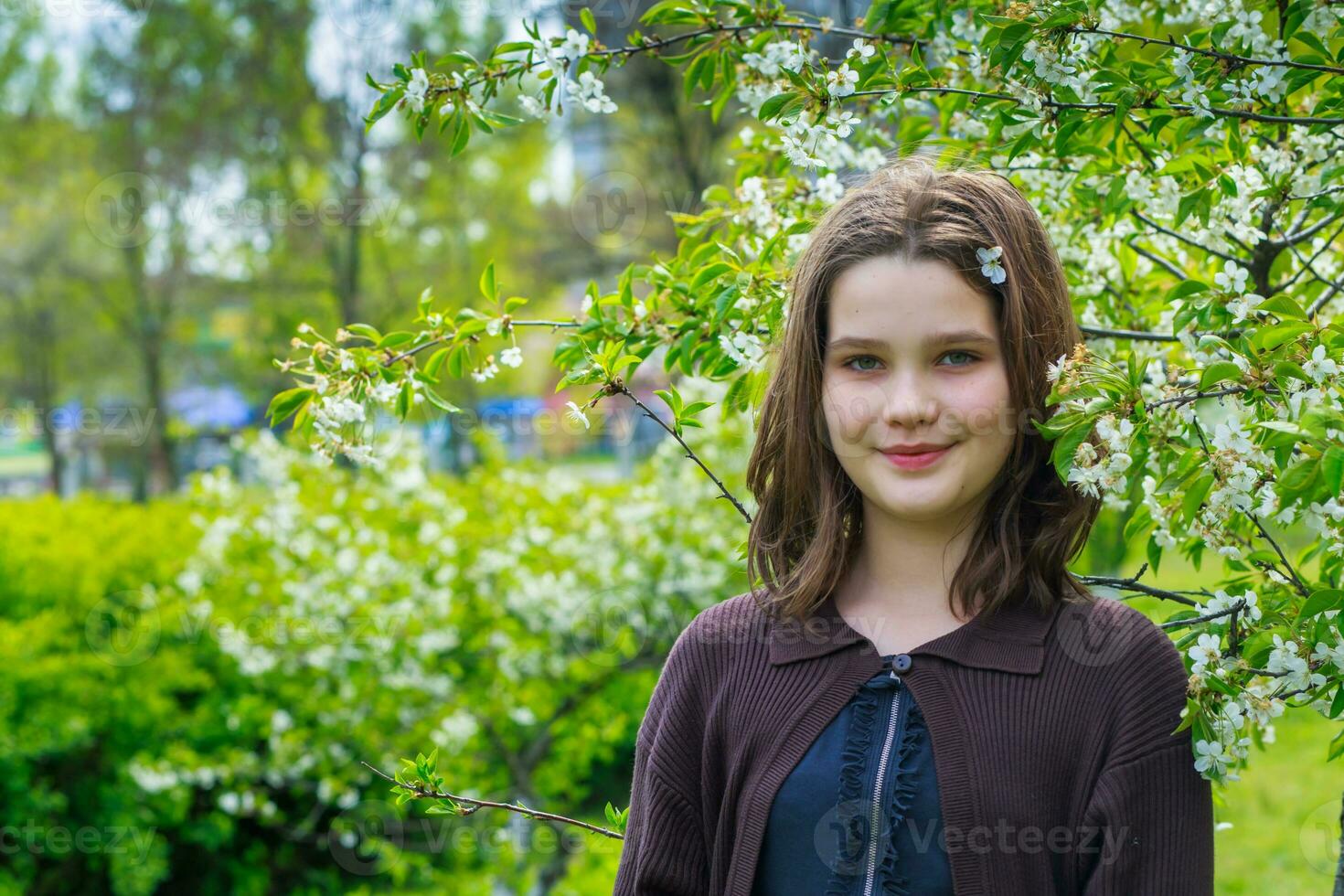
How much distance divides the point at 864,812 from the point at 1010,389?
0.55 metres

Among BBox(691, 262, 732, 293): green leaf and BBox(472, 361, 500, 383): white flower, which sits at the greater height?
BBox(691, 262, 732, 293): green leaf

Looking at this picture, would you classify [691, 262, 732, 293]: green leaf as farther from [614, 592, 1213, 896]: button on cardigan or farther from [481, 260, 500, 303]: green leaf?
[614, 592, 1213, 896]: button on cardigan

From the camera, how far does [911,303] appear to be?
154 cm

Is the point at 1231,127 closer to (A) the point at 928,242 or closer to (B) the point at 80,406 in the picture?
(A) the point at 928,242

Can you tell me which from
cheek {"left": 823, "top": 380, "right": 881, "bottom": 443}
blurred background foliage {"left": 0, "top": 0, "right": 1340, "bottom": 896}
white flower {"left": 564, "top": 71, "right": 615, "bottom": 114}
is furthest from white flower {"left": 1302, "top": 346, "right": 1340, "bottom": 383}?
blurred background foliage {"left": 0, "top": 0, "right": 1340, "bottom": 896}

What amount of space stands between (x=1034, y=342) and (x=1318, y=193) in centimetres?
59

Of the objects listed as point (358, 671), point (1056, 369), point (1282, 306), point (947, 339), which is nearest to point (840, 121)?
point (947, 339)

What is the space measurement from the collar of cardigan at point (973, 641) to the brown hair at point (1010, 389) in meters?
0.02

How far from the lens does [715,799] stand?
1.63 m

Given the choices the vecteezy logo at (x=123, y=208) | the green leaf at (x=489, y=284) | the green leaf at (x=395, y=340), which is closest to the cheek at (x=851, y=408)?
the green leaf at (x=489, y=284)

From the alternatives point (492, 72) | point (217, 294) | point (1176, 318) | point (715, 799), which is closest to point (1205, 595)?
point (1176, 318)

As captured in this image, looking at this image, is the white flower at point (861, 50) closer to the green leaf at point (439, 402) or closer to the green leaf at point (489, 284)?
the green leaf at point (489, 284)

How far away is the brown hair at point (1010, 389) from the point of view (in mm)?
1573

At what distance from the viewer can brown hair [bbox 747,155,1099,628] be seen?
1.57 metres
